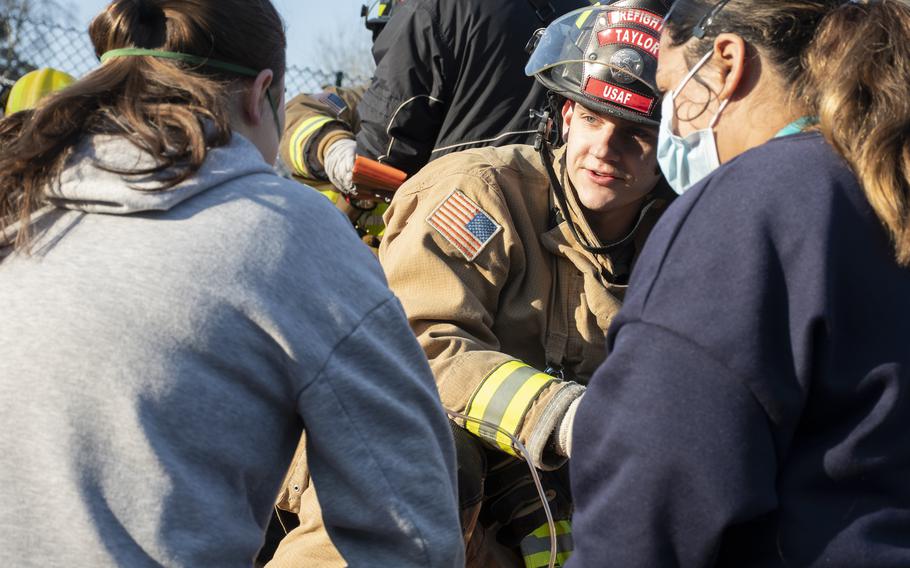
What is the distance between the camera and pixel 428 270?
2.81 m

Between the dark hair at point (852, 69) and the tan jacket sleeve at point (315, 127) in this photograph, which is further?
the tan jacket sleeve at point (315, 127)

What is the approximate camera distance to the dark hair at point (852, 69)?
1.36m

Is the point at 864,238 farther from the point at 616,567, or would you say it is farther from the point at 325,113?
the point at 325,113

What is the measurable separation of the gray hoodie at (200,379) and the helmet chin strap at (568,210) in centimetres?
142

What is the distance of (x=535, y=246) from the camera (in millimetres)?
2943

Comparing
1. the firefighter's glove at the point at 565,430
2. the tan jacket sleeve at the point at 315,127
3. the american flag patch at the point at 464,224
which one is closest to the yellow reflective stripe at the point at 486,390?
the firefighter's glove at the point at 565,430

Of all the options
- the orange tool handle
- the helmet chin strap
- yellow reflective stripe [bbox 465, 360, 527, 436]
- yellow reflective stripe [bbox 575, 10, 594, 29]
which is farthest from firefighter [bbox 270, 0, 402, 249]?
yellow reflective stripe [bbox 465, 360, 527, 436]

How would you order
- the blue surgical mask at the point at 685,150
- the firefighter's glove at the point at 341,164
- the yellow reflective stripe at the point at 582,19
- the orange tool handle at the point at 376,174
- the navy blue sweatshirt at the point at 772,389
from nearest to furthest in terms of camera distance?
the navy blue sweatshirt at the point at 772,389, the blue surgical mask at the point at 685,150, the yellow reflective stripe at the point at 582,19, the orange tool handle at the point at 376,174, the firefighter's glove at the point at 341,164

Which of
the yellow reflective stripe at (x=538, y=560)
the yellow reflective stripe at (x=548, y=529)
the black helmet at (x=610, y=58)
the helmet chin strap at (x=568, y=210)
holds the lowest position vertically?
the yellow reflective stripe at (x=538, y=560)

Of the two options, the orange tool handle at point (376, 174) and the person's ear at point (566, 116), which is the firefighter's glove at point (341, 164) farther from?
the person's ear at point (566, 116)

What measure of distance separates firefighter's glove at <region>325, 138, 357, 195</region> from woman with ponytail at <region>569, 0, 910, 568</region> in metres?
2.60

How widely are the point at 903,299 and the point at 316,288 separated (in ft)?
2.50

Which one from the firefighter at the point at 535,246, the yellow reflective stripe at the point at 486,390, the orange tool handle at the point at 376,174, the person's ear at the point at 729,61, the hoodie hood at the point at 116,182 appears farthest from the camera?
the orange tool handle at the point at 376,174

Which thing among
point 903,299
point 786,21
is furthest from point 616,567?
point 786,21
